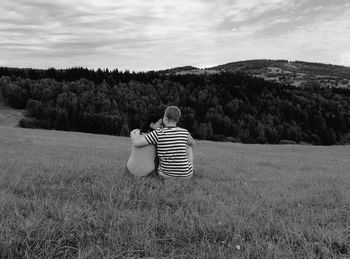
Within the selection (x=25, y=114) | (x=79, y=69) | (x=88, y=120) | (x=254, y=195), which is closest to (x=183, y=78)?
(x=79, y=69)

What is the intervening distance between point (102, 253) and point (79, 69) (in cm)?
12726

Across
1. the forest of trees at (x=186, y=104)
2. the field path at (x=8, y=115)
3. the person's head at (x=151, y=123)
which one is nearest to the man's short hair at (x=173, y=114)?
the person's head at (x=151, y=123)

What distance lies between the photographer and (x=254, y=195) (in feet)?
21.9

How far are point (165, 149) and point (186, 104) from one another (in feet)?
363

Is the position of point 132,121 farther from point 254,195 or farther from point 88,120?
point 254,195

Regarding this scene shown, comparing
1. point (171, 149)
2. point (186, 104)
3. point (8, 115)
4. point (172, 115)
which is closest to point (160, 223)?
point (171, 149)

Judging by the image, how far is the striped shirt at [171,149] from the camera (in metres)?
7.57

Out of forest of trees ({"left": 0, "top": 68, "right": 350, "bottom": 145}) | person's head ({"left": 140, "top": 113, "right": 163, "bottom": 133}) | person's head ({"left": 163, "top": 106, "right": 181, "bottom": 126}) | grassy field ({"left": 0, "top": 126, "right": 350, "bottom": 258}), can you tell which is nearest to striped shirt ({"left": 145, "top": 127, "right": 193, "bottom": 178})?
person's head ({"left": 163, "top": 106, "right": 181, "bottom": 126})

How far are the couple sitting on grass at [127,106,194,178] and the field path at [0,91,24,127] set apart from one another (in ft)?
279

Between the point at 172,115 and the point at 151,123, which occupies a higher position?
the point at 172,115

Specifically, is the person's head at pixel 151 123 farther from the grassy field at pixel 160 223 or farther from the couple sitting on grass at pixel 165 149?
the grassy field at pixel 160 223

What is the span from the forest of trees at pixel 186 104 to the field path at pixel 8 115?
1.98 meters

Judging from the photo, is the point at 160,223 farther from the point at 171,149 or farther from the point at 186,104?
the point at 186,104

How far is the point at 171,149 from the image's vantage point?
763 centimetres
